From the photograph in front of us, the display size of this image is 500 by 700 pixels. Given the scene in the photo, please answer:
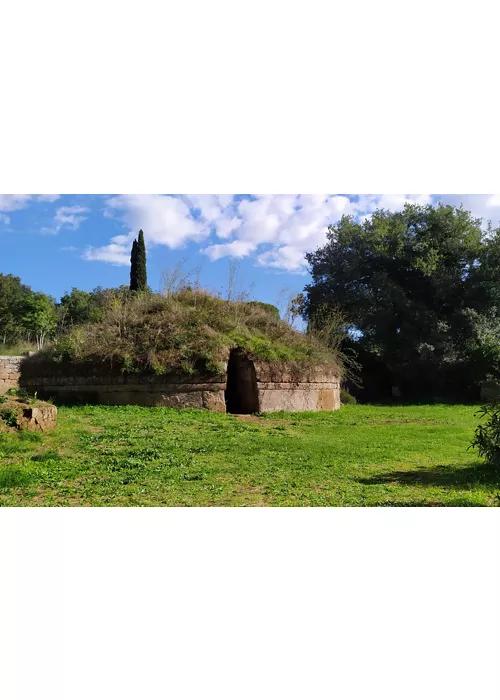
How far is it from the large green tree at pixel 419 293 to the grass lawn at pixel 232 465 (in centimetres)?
1144

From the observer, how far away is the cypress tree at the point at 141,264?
2108 cm

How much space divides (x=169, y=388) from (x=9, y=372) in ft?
16.5

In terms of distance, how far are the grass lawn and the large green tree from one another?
37.5 feet

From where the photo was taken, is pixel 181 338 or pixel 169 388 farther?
pixel 181 338

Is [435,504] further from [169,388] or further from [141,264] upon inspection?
[141,264]

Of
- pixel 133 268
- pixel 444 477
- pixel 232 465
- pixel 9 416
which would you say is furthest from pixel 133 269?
pixel 444 477

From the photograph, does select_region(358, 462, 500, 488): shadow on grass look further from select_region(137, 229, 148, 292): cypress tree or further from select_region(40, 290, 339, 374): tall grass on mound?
select_region(137, 229, 148, 292): cypress tree

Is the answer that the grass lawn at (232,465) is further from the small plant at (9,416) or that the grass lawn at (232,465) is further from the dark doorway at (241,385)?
the dark doorway at (241,385)

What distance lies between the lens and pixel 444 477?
6.66 metres

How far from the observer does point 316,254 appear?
25.0 metres

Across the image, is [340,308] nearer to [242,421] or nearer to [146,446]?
[242,421]

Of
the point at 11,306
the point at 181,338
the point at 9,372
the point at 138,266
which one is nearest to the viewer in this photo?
the point at 181,338

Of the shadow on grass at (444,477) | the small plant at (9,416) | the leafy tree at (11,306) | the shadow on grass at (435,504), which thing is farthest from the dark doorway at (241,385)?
the leafy tree at (11,306)

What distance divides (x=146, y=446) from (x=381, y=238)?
1790cm
